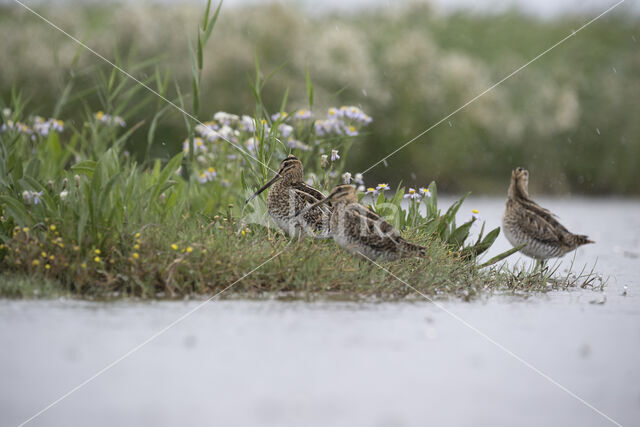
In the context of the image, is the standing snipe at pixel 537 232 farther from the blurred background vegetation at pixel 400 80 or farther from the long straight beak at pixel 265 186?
the blurred background vegetation at pixel 400 80

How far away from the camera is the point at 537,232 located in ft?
23.9

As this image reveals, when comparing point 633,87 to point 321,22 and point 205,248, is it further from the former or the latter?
point 205,248

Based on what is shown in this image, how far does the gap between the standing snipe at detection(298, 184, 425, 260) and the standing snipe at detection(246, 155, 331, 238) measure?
0.28 meters

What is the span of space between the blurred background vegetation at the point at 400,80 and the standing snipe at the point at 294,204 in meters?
9.28

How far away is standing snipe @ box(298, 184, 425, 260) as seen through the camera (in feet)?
21.9

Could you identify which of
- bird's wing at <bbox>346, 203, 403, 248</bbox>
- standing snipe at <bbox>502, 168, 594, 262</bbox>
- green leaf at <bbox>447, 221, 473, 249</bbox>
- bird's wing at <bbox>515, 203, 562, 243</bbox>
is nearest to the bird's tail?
standing snipe at <bbox>502, 168, 594, 262</bbox>

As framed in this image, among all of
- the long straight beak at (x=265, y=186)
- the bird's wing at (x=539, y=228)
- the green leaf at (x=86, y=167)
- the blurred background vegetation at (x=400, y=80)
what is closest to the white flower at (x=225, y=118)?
the long straight beak at (x=265, y=186)

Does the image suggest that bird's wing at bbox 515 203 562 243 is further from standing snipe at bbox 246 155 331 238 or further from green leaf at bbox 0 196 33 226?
green leaf at bbox 0 196 33 226

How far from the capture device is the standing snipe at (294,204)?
7121 mm

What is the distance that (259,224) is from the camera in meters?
7.67

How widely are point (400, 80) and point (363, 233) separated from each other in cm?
1283

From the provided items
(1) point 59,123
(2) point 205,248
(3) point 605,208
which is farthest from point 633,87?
(2) point 205,248

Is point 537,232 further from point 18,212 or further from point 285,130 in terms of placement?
point 18,212

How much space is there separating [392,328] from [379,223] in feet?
4.84
